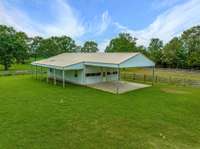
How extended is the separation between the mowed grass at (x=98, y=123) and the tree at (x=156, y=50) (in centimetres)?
3232

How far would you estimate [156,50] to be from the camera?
45531 millimetres

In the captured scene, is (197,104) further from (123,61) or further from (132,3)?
(132,3)

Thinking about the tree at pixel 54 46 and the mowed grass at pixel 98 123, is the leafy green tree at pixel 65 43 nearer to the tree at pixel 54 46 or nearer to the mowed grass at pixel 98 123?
the tree at pixel 54 46

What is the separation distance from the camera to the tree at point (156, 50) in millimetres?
41963

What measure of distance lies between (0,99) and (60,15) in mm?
12547

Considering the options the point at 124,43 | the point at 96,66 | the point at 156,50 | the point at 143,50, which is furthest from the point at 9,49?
the point at 156,50

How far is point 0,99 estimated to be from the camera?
10.6 metres

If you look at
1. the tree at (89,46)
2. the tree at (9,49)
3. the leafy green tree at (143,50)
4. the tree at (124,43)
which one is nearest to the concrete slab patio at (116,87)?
the tree at (9,49)

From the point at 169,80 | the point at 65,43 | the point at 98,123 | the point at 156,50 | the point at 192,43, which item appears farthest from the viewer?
the point at 65,43

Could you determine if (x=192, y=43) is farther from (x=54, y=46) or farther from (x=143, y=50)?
(x=54, y=46)

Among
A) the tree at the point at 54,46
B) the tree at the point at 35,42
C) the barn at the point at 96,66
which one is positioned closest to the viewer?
the barn at the point at 96,66

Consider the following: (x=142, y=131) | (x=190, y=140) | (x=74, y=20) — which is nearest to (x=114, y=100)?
(x=142, y=131)

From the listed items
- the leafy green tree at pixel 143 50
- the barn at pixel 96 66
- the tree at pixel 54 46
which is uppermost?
the tree at pixel 54 46

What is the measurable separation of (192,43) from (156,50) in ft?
32.5
